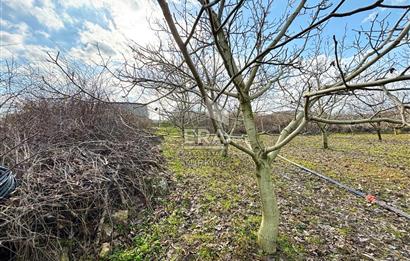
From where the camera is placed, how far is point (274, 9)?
3.01 metres

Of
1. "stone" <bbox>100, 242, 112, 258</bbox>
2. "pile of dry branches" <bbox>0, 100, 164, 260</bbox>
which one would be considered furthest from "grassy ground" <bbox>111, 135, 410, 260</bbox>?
"pile of dry branches" <bbox>0, 100, 164, 260</bbox>

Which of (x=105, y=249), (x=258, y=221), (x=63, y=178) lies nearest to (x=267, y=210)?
(x=258, y=221)

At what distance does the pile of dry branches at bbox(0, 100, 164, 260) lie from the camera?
98.3 inches

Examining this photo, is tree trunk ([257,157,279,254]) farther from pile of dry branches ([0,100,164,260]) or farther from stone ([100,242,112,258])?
stone ([100,242,112,258])

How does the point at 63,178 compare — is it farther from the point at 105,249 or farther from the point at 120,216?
the point at 105,249

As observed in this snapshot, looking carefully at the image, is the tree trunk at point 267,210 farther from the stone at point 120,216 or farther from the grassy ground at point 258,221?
the stone at point 120,216

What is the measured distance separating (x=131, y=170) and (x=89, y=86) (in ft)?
8.84

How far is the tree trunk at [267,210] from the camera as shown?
2289mm

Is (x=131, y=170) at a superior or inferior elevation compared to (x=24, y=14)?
inferior

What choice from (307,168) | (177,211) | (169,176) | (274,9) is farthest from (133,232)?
(307,168)

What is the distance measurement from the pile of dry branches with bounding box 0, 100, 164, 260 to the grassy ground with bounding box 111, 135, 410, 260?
0.58 m

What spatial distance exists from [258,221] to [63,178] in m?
2.86

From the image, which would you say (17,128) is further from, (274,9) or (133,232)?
(274,9)

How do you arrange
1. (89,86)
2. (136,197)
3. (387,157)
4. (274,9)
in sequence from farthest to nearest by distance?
(387,157)
(89,86)
(136,197)
(274,9)
